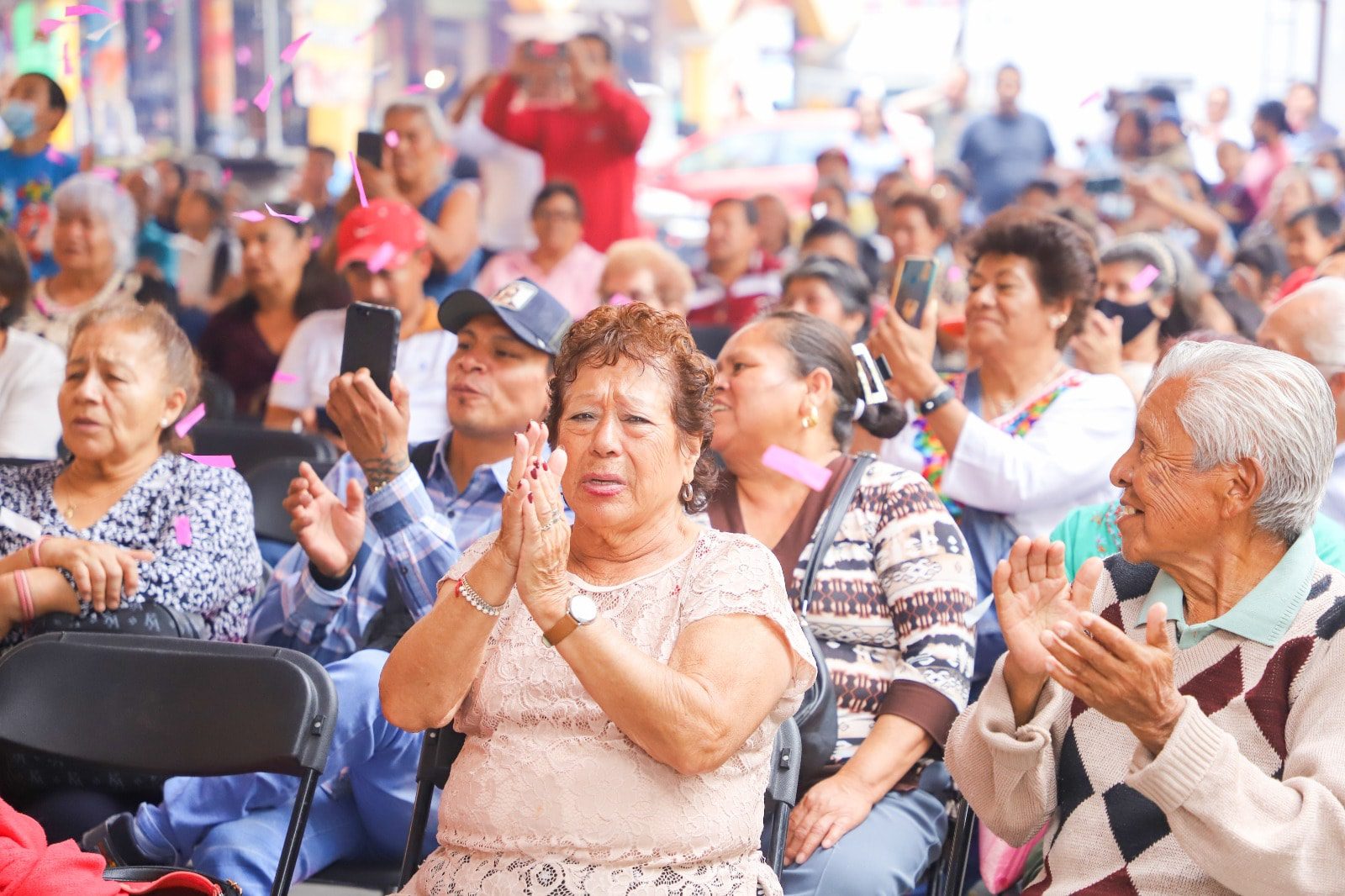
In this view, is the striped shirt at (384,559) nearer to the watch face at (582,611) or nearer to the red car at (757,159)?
the watch face at (582,611)

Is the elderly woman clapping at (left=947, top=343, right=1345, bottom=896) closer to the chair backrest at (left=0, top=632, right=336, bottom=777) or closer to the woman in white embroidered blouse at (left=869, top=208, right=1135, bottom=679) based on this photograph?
the woman in white embroidered blouse at (left=869, top=208, right=1135, bottom=679)

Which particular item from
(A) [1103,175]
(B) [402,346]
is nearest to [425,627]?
(B) [402,346]

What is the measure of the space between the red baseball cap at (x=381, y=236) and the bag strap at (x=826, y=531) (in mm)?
2265

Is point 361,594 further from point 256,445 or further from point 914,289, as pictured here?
point 914,289

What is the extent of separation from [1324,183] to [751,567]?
7.03 meters

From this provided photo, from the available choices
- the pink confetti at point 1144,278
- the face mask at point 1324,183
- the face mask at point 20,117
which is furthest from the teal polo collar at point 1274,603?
the face mask at point 1324,183

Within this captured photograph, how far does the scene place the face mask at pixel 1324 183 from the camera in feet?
26.1

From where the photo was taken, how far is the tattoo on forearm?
2.81 metres

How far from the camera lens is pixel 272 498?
362 centimetres

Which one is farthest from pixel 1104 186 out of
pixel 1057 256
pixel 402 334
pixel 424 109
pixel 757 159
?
pixel 402 334

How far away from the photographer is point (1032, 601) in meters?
2.15

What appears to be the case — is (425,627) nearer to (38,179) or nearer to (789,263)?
(38,179)

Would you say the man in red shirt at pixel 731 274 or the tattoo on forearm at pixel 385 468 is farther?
the man in red shirt at pixel 731 274

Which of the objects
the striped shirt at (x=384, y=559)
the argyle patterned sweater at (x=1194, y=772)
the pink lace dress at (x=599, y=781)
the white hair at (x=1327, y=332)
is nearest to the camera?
the argyle patterned sweater at (x=1194, y=772)
